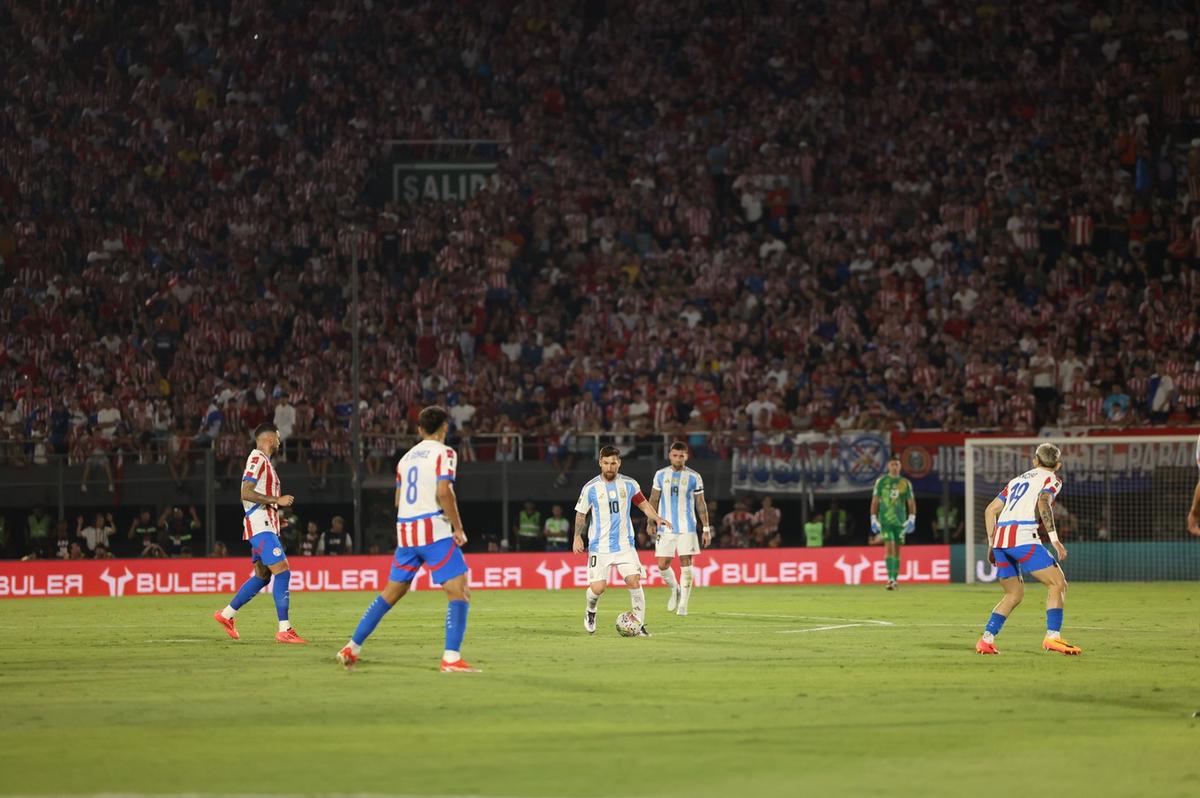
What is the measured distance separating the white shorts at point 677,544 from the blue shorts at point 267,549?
6907mm

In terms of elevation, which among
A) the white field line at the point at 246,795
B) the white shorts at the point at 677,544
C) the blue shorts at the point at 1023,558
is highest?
the blue shorts at the point at 1023,558

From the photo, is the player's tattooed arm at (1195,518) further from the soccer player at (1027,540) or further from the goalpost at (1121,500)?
the goalpost at (1121,500)

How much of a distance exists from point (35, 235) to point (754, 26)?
20030 millimetres

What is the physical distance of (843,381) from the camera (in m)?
35.5

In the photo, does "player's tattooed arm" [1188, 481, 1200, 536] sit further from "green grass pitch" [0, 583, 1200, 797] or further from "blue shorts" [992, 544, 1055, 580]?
"blue shorts" [992, 544, 1055, 580]

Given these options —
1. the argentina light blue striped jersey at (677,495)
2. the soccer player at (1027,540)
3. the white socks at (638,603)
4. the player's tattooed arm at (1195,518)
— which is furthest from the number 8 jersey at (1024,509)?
the argentina light blue striped jersey at (677,495)

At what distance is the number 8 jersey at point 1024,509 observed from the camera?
16.6 meters

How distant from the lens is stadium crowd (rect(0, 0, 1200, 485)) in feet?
116

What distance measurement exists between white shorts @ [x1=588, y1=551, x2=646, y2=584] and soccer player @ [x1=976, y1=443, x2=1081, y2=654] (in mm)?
4419

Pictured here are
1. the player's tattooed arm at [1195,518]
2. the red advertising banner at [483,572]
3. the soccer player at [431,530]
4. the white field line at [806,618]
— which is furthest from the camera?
the red advertising banner at [483,572]

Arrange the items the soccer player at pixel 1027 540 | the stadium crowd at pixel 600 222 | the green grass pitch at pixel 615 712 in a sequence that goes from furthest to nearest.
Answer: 1. the stadium crowd at pixel 600 222
2. the soccer player at pixel 1027 540
3. the green grass pitch at pixel 615 712

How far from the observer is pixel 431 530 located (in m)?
14.5

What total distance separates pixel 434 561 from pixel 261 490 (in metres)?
4.86

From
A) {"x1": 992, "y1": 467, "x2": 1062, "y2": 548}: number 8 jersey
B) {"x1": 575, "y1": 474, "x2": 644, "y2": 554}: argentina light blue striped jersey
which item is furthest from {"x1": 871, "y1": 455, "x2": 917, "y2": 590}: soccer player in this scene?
{"x1": 992, "y1": 467, "x2": 1062, "y2": 548}: number 8 jersey
